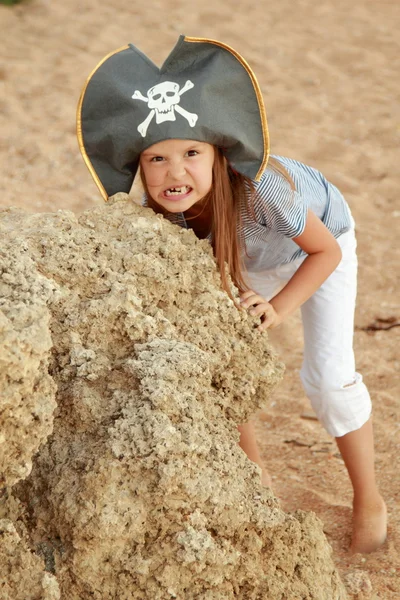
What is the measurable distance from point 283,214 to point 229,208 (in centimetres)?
15

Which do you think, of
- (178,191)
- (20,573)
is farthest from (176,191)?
(20,573)

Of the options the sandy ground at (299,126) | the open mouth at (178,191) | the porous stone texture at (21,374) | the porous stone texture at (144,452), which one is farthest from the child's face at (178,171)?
the sandy ground at (299,126)

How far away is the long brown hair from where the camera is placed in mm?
2148

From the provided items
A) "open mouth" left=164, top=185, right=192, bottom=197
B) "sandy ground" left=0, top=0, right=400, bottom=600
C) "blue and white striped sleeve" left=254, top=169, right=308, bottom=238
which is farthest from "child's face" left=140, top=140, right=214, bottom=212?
"sandy ground" left=0, top=0, right=400, bottom=600

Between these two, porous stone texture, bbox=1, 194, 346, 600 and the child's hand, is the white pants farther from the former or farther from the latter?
porous stone texture, bbox=1, 194, 346, 600

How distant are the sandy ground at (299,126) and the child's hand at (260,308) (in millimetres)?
742

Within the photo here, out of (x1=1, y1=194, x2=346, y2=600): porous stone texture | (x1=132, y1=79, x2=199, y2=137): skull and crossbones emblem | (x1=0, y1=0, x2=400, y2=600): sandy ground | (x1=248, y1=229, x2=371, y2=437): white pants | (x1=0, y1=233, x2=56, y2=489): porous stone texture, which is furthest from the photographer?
(x1=0, y1=0, x2=400, y2=600): sandy ground

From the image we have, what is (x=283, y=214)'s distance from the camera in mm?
2174

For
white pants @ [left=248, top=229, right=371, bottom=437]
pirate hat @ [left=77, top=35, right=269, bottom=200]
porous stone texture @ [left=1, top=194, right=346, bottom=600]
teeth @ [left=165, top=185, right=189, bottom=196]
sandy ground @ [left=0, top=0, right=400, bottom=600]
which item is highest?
pirate hat @ [left=77, top=35, right=269, bottom=200]

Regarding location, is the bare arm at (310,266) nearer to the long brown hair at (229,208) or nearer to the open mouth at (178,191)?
the long brown hair at (229,208)

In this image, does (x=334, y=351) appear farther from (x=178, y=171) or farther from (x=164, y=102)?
(x=164, y=102)

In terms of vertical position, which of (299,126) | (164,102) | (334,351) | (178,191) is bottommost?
(299,126)

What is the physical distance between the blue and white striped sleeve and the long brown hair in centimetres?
3

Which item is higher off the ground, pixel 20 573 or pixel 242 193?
pixel 242 193
